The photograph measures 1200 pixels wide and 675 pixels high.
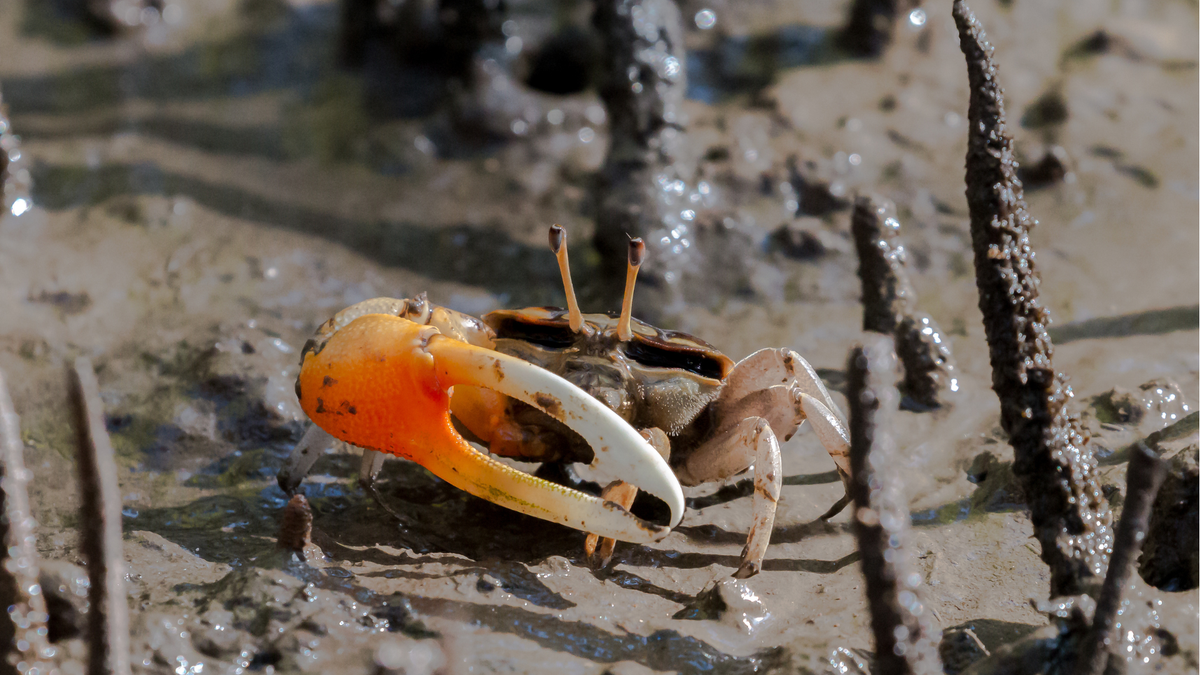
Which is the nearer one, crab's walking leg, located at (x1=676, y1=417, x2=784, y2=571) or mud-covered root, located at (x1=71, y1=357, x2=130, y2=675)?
mud-covered root, located at (x1=71, y1=357, x2=130, y2=675)

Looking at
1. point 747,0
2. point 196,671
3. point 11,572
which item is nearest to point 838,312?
point 747,0

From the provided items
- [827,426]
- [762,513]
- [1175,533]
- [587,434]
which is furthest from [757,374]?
[1175,533]

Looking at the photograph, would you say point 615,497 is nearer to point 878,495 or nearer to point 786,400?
point 786,400

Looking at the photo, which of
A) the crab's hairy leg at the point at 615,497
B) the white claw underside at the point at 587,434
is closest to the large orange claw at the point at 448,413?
the white claw underside at the point at 587,434

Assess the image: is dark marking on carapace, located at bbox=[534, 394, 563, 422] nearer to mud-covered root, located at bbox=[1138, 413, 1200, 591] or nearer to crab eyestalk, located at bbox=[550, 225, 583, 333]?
crab eyestalk, located at bbox=[550, 225, 583, 333]

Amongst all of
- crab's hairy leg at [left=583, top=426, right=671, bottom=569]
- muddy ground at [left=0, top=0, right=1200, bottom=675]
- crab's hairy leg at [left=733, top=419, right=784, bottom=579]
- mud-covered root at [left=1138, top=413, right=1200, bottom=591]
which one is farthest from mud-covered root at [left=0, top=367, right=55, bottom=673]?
mud-covered root at [left=1138, top=413, right=1200, bottom=591]

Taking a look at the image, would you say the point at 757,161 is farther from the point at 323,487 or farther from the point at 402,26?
the point at 323,487
